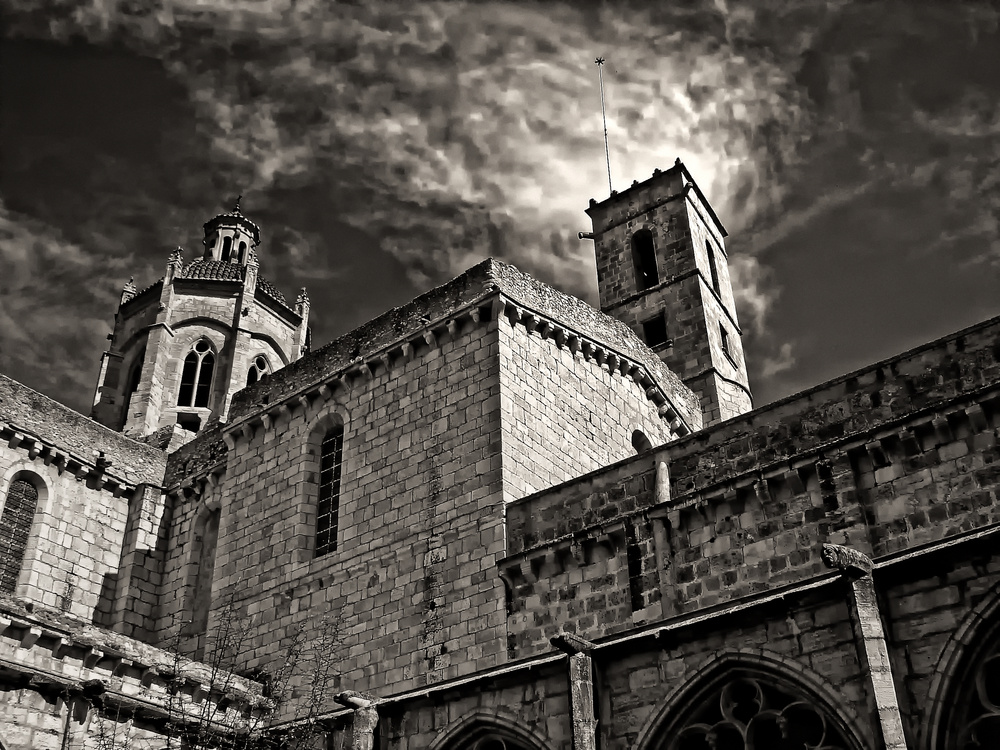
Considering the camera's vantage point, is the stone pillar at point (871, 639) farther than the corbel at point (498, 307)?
No

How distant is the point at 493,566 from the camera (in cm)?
1448

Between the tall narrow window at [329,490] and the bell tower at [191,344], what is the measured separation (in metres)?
17.9

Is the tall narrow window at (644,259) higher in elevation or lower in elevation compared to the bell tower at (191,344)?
lower

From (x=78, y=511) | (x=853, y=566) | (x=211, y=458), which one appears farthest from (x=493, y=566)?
(x=78, y=511)

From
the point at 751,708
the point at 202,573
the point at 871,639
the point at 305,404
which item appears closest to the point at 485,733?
the point at 751,708

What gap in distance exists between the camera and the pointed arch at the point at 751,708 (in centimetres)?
932

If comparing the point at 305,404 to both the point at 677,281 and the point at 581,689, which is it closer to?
the point at 581,689

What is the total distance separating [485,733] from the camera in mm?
11406

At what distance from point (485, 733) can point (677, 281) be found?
56.1ft

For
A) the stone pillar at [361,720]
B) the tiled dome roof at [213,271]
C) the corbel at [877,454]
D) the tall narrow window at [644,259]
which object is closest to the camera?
the corbel at [877,454]

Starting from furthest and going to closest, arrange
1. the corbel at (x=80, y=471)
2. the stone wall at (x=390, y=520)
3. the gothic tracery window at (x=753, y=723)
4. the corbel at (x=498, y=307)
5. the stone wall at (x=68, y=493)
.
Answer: the corbel at (x=80, y=471) < the stone wall at (x=68, y=493) < the corbel at (x=498, y=307) < the stone wall at (x=390, y=520) < the gothic tracery window at (x=753, y=723)

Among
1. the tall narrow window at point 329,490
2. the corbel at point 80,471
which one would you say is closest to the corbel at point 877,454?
the tall narrow window at point 329,490

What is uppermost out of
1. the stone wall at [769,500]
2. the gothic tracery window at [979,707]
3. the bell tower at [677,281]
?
the bell tower at [677,281]

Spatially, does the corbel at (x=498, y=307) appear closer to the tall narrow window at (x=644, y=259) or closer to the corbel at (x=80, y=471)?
the corbel at (x=80, y=471)
